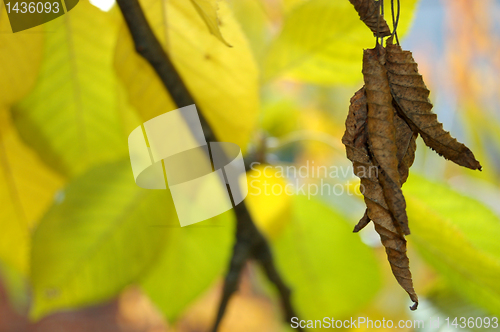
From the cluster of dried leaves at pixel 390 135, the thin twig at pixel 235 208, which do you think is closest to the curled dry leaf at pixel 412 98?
the cluster of dried leaves at pixel 390 135

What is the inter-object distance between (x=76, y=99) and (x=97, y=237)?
0.25 feet

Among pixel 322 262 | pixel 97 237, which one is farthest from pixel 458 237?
pixel 97 237

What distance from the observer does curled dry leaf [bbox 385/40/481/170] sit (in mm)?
107

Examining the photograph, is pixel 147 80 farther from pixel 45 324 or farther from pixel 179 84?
pixel 45 324

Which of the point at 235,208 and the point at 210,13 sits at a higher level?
the point at 210,13

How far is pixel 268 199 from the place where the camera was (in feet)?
0.65

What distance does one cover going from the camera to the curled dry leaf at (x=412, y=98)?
0.11 meters

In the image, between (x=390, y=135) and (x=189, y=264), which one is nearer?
(x=390, y=135)

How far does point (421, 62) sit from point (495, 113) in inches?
2.4

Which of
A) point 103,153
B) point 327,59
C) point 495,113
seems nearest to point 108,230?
point 103,153

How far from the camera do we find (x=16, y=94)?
A: 0.59 ft

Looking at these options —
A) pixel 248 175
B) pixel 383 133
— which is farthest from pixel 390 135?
pixel 248 175

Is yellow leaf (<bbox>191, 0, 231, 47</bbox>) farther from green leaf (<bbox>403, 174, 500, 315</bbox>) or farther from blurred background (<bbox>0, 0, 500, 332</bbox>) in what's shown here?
green leaf (<bbox>403, 174, 500, 315</bbox>)

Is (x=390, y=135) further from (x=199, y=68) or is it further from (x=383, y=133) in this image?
(x=199, y=68)
